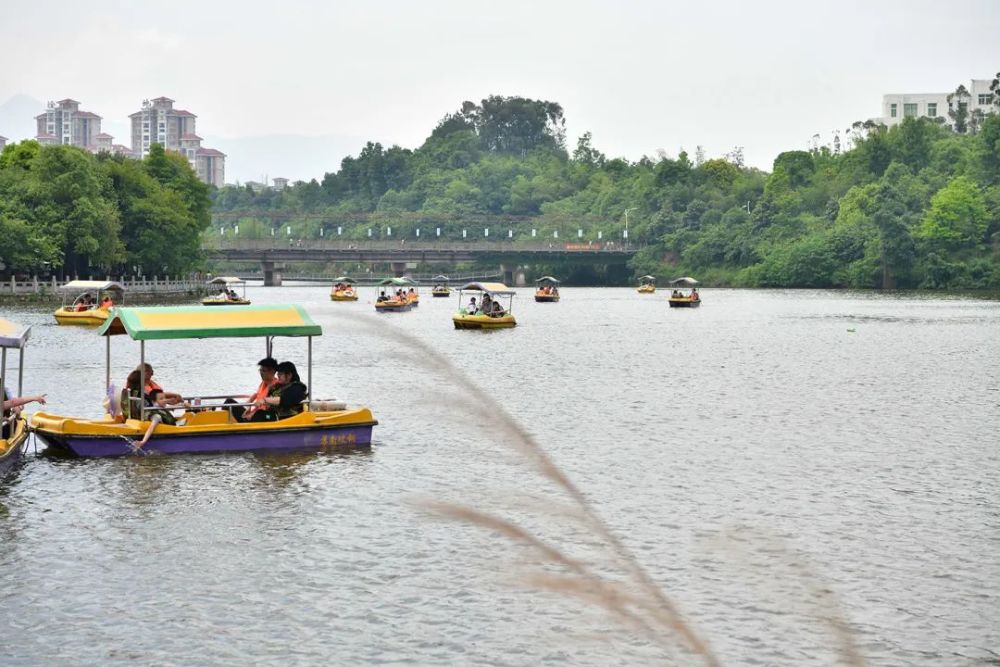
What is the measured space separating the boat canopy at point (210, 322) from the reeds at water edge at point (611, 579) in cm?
732

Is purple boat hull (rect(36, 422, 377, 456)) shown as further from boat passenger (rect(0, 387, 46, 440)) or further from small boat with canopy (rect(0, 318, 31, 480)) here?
boat passenger (rect(0, 387, 46, 440))

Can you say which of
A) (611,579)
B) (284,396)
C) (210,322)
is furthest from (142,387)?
(611,579)

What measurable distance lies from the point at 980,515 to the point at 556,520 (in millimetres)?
8696

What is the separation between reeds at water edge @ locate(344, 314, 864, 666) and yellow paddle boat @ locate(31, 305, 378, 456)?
17.6 ft

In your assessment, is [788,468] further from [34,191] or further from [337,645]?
[34,191]

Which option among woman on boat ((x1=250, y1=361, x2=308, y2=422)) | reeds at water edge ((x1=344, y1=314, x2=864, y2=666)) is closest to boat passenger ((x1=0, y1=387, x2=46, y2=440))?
woman on boat ((x1=250, y1=361, x2=308, y2=422))

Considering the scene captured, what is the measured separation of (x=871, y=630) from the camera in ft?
66.9

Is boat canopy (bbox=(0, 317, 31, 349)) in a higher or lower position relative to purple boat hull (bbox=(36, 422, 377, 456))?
higher

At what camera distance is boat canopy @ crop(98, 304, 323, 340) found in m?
34.6

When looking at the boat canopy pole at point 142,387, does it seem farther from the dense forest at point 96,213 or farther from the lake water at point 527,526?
the dense forest at point 96,213

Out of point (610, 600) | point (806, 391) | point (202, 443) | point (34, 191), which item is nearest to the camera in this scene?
point (610, 600)

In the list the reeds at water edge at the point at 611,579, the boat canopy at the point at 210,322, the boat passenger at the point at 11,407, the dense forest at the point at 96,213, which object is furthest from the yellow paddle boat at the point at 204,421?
the dense forest at the point at 96,213

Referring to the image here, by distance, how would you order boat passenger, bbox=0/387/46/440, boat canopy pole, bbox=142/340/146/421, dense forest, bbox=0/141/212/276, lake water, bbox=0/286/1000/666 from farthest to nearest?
dense forest, bbox=0/141/212/276
boat canopy pole, bbox=142/340/146/421
boat passenger, bbox=0/387/46/440
lake water, bbox=0/286/1000/666

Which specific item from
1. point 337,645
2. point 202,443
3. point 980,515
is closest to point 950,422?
point 980,515
